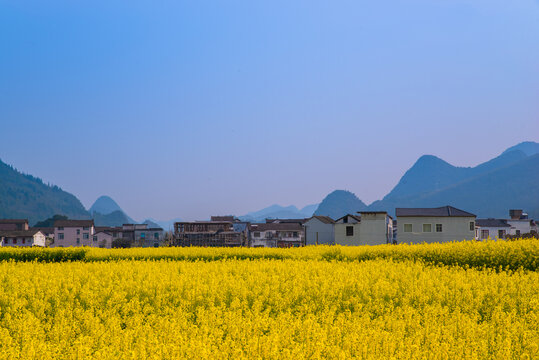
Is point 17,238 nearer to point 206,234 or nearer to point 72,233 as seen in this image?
point 72,233

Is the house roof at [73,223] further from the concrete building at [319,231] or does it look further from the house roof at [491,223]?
the house roof at [491,223]

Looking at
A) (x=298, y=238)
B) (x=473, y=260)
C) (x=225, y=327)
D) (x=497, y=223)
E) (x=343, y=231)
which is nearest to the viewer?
(x=225, y=327)

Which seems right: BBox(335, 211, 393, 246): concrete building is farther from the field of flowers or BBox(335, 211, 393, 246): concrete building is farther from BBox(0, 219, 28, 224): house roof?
BBox(0, 219, 28, 224): house roof

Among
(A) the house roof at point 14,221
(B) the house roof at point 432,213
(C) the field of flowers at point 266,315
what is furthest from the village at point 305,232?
(C) the field of flowers at point 266,315

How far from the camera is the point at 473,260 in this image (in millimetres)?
19938

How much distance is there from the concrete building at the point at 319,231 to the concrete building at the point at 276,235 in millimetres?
16254

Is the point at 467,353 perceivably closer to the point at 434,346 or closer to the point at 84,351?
the point at 434,346

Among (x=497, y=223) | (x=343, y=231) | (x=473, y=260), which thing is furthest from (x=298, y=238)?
(x=473, y=260)

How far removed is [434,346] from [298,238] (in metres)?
77.0

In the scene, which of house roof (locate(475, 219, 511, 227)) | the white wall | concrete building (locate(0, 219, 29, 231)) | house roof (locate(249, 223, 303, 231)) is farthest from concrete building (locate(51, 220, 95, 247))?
house roof (locate(475, 219, 511, 227))

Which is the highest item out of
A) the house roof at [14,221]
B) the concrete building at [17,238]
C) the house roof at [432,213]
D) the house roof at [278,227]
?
the house roof at [432,213]

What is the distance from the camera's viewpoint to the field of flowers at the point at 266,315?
6469 mm

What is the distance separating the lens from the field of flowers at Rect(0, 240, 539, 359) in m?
6.47

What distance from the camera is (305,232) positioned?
2623 inches
